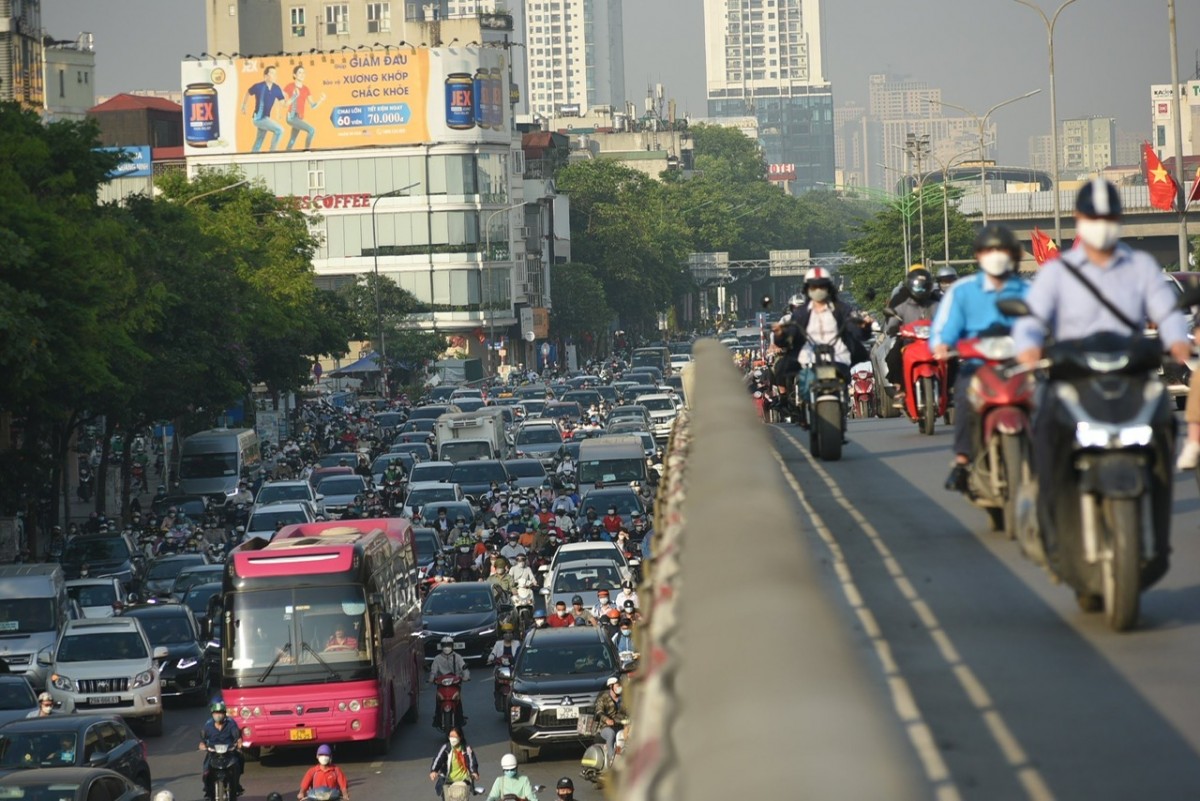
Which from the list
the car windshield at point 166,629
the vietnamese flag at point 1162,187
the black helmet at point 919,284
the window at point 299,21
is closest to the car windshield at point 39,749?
the car windshield at point 166,629

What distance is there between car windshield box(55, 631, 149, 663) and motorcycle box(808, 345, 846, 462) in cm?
1410

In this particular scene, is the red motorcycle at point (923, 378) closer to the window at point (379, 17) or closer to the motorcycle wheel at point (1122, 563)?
the motorcycle wheel at point (1122, 563)

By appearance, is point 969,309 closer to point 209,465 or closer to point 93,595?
point 93,595

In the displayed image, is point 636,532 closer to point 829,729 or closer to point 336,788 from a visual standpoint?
point 336,788

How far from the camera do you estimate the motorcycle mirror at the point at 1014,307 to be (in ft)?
28.1

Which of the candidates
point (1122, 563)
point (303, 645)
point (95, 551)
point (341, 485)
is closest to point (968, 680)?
point (1122, 563)

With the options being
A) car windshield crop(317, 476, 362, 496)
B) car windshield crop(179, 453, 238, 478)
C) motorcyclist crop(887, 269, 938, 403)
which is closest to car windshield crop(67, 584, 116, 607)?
car windshield crop(317, 476, 362, 496)

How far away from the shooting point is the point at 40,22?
143 m

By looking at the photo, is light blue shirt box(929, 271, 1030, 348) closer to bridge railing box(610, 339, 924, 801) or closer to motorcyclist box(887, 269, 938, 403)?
motorcyclist box(887, 269, 938, 403)

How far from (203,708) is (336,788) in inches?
435

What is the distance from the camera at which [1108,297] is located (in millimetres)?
8461

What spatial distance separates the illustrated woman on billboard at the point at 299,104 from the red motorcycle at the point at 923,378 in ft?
334

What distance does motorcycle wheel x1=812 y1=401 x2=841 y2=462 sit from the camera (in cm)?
1769

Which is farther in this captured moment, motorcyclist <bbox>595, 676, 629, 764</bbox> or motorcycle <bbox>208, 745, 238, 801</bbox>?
motorcycle <bbox>208, 745, 238, 801</bbox>
